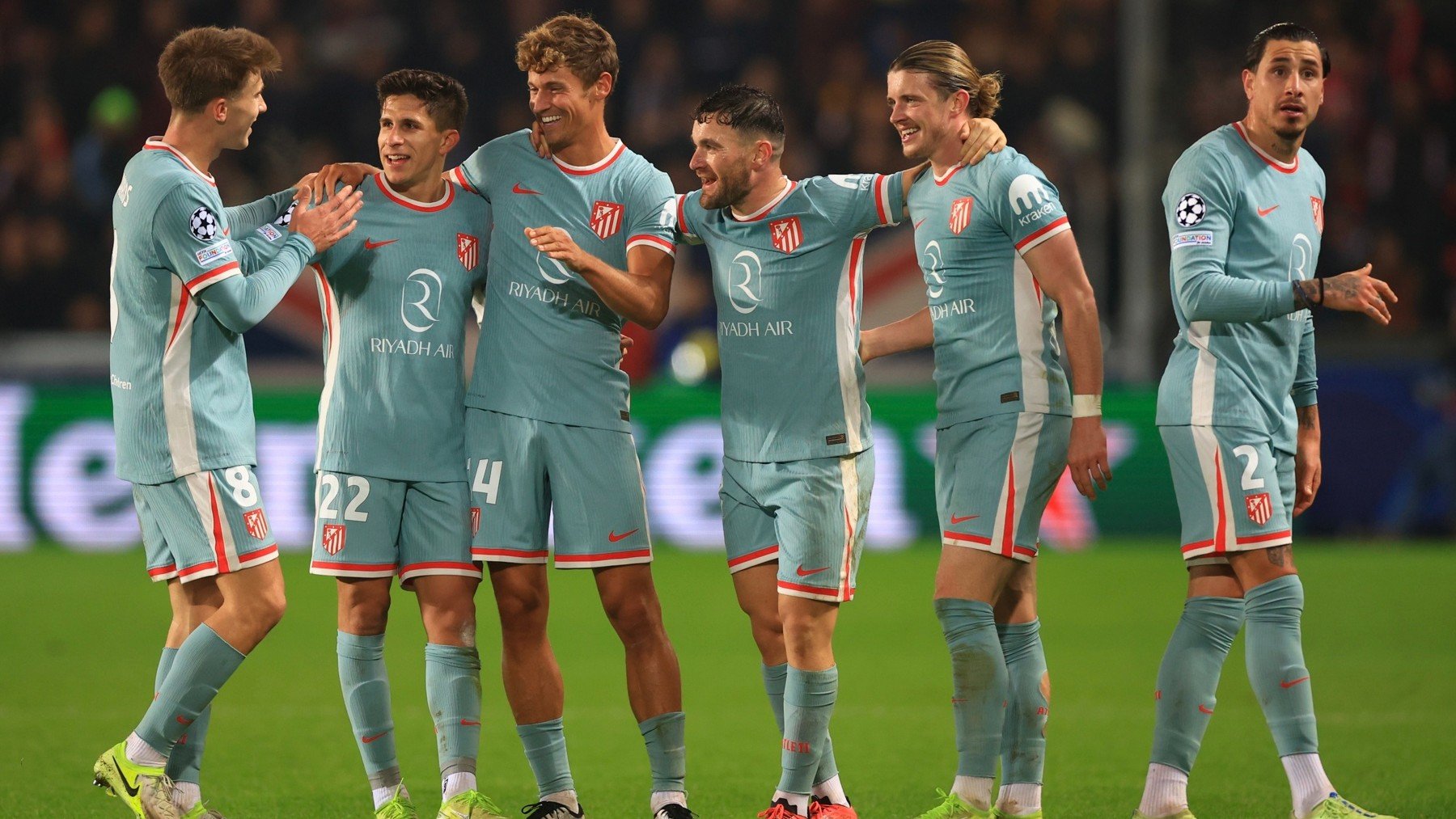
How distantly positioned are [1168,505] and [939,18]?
6335 mm

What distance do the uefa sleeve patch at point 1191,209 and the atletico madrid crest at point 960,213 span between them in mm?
722

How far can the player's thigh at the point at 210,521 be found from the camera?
5180 millimetres

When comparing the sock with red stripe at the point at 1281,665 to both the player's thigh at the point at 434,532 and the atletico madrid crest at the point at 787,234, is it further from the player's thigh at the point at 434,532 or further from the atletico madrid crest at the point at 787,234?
the player's thigh at the point at 434,532

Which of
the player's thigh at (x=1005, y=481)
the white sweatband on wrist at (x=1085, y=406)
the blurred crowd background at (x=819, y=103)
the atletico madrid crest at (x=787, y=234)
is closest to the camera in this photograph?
the white sweatband on wrist at (x=1085, y=406)

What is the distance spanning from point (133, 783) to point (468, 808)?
3.40 feet

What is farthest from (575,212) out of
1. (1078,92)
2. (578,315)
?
(1078,92)

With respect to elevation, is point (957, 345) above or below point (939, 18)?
below

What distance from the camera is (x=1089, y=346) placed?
5.04 metres

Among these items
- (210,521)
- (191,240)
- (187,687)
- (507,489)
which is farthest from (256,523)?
(191,240)

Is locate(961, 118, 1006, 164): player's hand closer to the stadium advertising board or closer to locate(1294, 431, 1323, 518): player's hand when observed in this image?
locate(1294, 431, 1323, 518): player's hand

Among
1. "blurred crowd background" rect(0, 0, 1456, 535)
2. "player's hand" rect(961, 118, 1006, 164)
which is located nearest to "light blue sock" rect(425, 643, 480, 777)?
"player's hand" rect(961, 118, 1006, 164)

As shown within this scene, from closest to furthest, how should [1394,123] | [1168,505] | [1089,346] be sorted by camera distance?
[1089,346], [1168,505], [1394,123]

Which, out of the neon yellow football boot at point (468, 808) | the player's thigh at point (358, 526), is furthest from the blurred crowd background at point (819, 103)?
the neon yellow football boot at point (468, 808)

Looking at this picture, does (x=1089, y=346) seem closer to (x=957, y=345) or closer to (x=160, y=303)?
(x=957, y=345)
